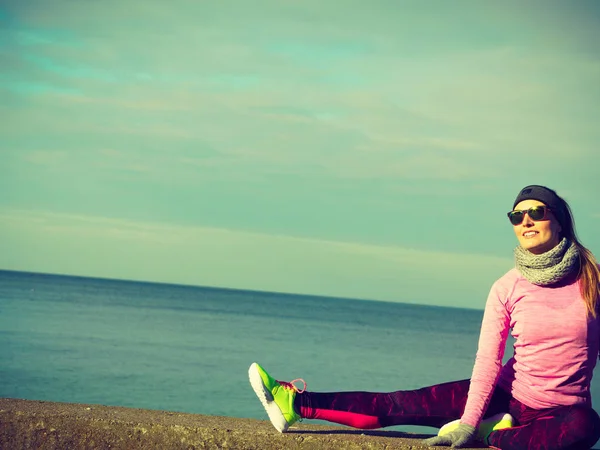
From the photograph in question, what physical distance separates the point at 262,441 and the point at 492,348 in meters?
1.40

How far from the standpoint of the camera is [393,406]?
4.40 m

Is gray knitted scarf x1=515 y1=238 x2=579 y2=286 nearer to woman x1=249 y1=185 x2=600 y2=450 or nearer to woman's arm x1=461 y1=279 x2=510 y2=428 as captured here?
woman x1=249 y1=185 x2=600 y2=450

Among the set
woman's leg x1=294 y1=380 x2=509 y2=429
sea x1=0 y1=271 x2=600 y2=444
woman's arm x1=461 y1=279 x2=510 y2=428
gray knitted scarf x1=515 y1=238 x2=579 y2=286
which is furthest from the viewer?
sea x1=0 y1=271 x2=600 y2=444

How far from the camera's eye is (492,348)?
4.20m

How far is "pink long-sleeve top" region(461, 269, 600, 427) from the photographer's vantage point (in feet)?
13.2

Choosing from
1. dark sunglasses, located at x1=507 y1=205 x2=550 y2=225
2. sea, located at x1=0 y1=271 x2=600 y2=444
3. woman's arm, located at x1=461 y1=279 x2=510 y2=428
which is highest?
dark sunglasses, located at x1=507 y1=205 x2=550 y2=225

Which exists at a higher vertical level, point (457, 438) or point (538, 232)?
point (538, 232)

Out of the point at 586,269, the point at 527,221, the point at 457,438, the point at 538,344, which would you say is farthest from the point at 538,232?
the point at 457,438

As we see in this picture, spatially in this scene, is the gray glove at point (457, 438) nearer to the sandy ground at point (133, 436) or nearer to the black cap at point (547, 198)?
the sandy ground at point (133, 436)

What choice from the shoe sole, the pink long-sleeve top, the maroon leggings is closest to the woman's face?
the pink long-sleeve top

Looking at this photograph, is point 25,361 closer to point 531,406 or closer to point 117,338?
point 117,338

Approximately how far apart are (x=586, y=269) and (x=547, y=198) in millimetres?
462

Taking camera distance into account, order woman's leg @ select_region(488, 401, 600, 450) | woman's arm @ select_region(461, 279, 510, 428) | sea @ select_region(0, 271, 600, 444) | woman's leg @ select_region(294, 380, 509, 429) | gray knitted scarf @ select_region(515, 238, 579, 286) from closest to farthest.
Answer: woman's leg @ select_region(488, 401, 600, 450) < gray knitted scarf @ select_region(515, 238, 579, 286) < woman's arm @ select_region(461, 279, 510, 428) < woman's leg @ select_region(294, 380, 509, 429) < sea @ select_region(0, 271, 600, 444)

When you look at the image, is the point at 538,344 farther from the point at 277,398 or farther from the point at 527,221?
the point at 277,398
